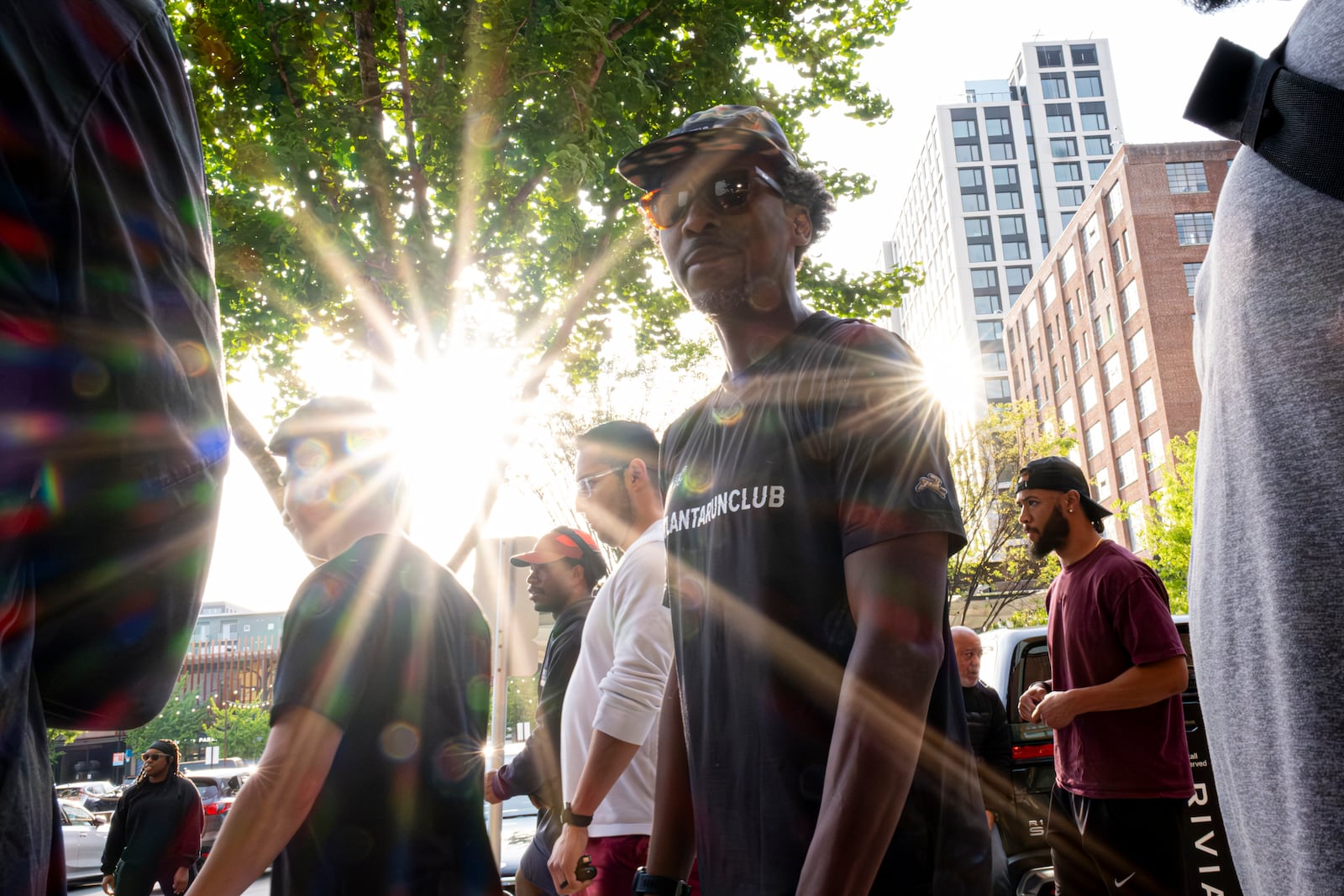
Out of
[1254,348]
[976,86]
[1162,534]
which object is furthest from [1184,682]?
[976,86]

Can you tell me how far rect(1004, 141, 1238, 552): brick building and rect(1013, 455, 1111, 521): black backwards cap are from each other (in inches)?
1799

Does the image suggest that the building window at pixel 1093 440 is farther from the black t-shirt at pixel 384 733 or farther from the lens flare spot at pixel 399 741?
the lens flare spot at pixel 399 741

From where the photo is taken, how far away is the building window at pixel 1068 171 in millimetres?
89375

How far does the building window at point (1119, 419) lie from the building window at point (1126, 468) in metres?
1.35

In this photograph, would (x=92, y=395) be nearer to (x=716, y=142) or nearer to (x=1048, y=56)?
(x=716, y=142)

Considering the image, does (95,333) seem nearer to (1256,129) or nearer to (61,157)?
(61,157)

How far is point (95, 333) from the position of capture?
796 millimetres

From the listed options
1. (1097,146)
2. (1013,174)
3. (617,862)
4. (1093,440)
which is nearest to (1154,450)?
(1093,440)

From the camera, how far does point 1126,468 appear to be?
56.3 meters

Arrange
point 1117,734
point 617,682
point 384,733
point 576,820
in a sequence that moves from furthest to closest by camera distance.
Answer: point 1117,734 → point 617,682 → point 576,820 → point 384,733

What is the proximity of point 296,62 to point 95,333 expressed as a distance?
7346 mm

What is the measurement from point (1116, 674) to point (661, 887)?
2.75 metres

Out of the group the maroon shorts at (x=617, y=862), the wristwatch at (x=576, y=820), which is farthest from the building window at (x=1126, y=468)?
the wristwatch at (x=576, y=820)

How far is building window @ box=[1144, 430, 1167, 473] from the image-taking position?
166ft
